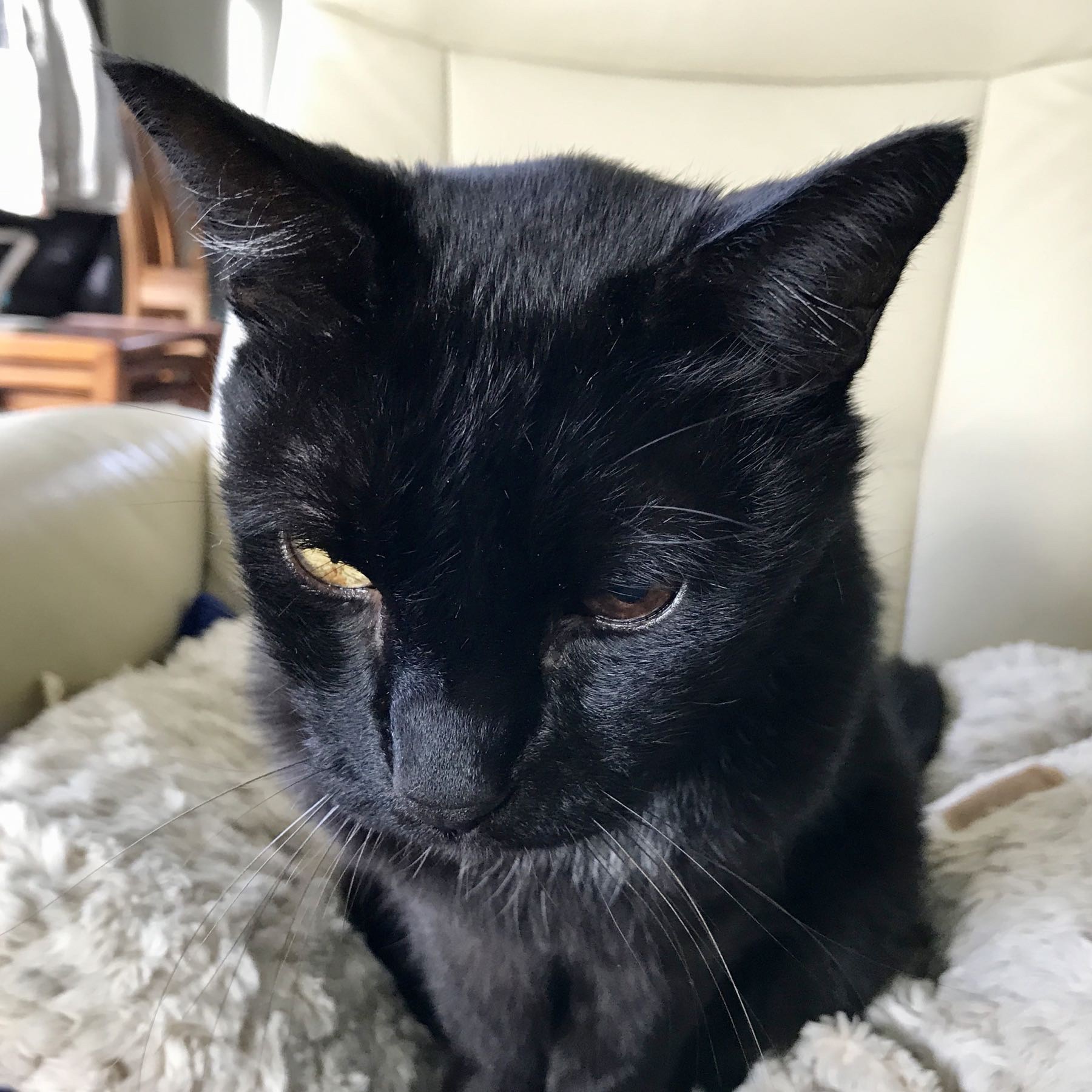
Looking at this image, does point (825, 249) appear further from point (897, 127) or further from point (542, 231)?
point (897, 127)

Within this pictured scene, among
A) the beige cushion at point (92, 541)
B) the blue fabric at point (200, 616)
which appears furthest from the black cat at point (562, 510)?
the blue fabric at point (200, 616)

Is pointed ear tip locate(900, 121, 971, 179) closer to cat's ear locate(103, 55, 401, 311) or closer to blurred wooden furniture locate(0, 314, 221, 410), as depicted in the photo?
cat's ear locate(103, 55, 401, 311)

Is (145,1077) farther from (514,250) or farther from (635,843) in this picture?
(514,250)

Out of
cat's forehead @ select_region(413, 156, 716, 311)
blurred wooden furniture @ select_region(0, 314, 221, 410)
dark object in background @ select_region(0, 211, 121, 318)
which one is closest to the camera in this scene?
cat's forehead @ select_region(413, 156, 716, 311)

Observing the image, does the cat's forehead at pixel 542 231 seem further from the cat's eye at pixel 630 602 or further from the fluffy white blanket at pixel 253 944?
the fluffy white blanket at pixel 253 944

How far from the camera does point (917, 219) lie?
424mm

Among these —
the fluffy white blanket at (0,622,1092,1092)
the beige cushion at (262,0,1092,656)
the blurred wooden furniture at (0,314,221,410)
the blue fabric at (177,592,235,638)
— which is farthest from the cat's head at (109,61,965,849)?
the blurred wooden furniture at (0,314,221,410)

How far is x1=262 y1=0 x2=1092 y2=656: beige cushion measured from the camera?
1.12 metres

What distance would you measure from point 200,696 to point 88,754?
0.52 ft

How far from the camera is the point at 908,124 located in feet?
3.76

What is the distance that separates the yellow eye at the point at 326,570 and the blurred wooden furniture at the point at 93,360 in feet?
4.12

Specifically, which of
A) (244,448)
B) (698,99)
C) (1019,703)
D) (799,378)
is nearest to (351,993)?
(244,448)

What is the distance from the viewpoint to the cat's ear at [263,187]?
415 millimetres

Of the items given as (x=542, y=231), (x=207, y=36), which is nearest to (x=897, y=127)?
(x=542, y=231)
